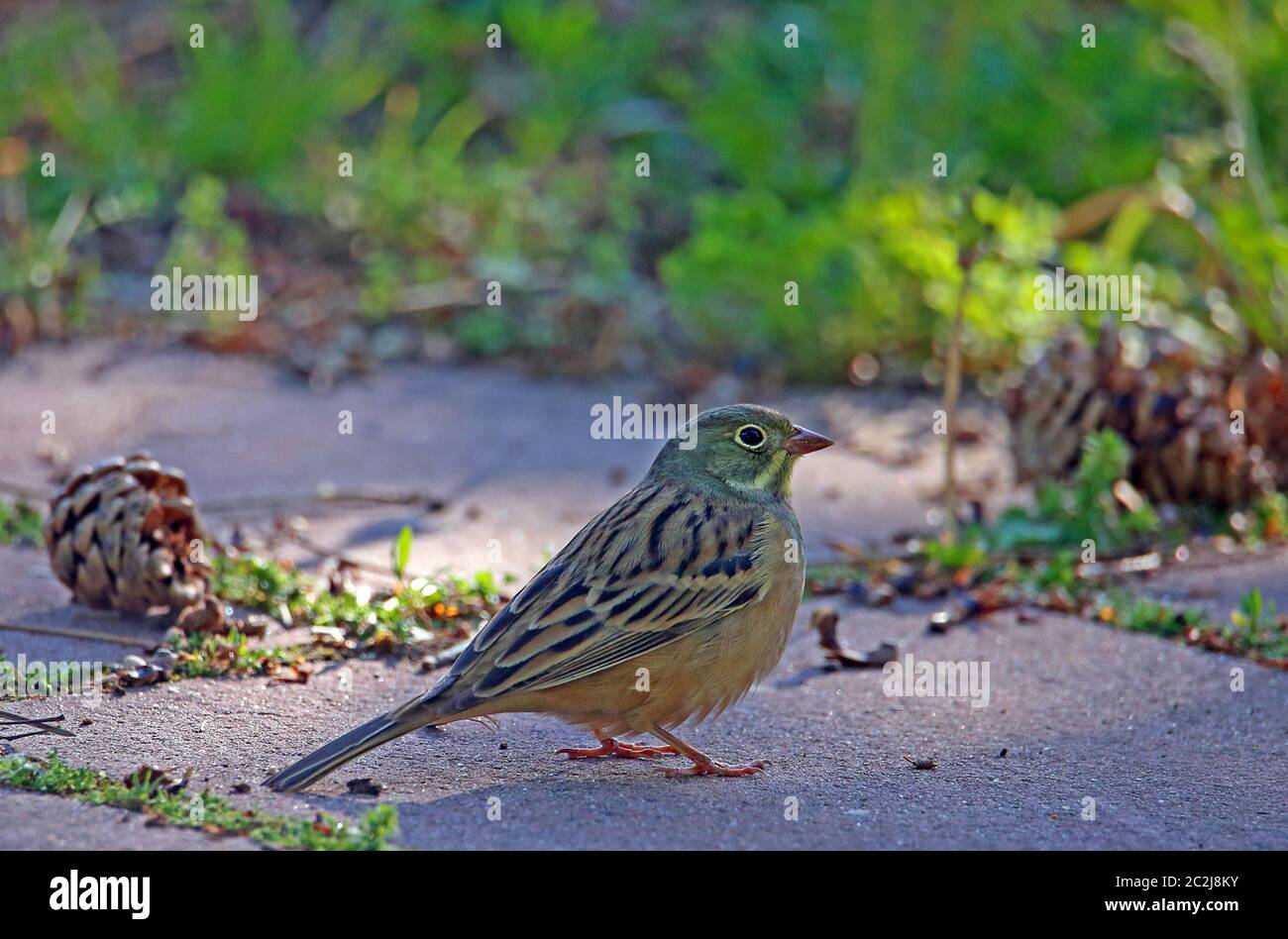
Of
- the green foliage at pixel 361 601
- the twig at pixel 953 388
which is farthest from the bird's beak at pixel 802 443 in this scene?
the green foliage at pixel 361 601

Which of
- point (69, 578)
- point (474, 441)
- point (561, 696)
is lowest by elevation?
point (561, 696)

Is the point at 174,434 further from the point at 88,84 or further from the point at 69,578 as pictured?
the point at 88,84

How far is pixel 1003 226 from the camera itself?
784 centimetres

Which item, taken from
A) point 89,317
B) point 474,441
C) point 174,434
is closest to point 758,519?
point 474,441

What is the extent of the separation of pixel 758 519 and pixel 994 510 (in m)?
2.52

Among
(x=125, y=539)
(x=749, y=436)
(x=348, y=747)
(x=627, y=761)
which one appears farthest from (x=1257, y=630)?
(x=125, y=539)

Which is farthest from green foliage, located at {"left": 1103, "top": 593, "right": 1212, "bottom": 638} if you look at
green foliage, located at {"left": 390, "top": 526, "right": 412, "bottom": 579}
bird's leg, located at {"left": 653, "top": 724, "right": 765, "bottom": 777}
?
green foliage, located at {"left": 390, "top": 526, "right": 412, "bottom": 579}

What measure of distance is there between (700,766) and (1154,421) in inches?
130

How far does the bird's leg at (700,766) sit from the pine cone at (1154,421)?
2952 mm

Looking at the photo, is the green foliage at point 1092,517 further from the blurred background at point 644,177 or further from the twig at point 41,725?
the twig at point 41,725

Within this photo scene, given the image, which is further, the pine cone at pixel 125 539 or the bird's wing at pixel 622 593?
the pine cone at pixel 125 539

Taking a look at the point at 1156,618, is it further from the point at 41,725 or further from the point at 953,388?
the point at 41,725

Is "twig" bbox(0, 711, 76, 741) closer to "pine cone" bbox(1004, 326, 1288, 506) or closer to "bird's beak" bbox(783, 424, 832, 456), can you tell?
"bird's beak" bbox(783, 424, 832, 456)

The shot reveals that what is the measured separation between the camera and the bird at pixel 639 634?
425cm
